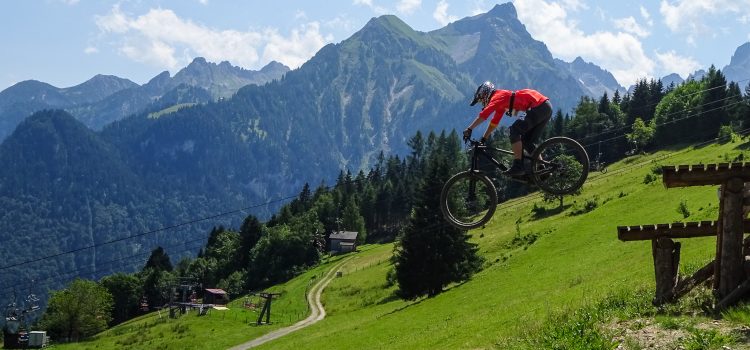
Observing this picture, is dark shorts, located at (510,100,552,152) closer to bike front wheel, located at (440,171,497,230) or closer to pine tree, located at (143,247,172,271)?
bike front wheel, located at (440,171,497,230)

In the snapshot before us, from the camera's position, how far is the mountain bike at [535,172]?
1875cm

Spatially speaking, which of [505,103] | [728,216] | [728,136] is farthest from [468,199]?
[728,136]

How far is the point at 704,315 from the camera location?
2033 centimetres

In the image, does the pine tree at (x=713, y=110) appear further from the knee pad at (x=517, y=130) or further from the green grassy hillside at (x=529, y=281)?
the knee pad at (x=517, y=130)

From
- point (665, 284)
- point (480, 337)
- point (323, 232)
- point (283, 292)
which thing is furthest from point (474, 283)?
point (323, 232)

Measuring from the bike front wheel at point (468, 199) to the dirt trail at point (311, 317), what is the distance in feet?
159

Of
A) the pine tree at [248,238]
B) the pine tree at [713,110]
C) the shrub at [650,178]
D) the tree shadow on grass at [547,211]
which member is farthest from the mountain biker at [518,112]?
the pine tree at [248,238]

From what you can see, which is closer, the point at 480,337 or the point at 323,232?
the point at 480,337

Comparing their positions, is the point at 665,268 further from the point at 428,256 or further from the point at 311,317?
the point at 311,317

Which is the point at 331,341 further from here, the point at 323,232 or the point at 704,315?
the point at 323,232

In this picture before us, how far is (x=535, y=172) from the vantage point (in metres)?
18.6

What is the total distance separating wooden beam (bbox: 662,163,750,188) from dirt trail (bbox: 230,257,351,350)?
5388cm

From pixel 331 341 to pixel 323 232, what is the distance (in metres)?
124

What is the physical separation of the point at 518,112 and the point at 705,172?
563 cm
